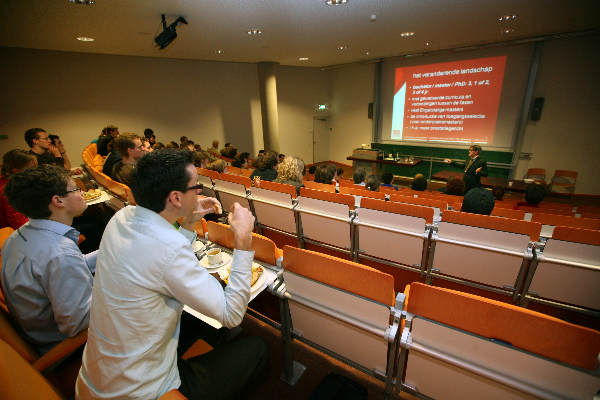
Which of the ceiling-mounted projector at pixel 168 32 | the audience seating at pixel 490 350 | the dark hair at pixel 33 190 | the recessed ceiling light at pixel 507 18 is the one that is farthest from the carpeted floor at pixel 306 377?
the recessed ceiling light at pixel 507 18

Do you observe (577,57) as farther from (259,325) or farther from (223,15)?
(259,325)

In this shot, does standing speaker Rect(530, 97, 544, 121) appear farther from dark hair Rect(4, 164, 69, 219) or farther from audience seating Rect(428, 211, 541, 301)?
dark hair Rect(4, 164, 69, 219)

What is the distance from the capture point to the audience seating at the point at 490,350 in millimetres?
873

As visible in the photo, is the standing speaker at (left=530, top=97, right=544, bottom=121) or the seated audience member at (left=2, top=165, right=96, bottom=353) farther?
the standing speaker at (left=530, top=97, right=544, bottom=121)

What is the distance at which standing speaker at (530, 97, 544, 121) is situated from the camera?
6250mm

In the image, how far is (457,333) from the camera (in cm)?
104

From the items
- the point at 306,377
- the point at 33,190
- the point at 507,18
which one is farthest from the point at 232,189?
the point at 507,18

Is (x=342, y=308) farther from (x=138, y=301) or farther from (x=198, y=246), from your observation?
(x=198, y=246)

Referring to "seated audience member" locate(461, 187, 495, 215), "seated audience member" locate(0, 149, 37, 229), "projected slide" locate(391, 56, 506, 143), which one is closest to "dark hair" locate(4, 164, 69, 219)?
"seated audience member" locate(0, 149, 37, 229)

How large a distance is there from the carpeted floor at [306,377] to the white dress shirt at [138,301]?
93 cm

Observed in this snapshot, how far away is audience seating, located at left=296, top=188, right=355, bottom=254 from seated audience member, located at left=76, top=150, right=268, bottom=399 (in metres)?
1.49

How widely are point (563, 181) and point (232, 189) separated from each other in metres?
7.69

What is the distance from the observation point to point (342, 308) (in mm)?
1331

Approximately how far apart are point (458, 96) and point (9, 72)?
10881 millimetres
